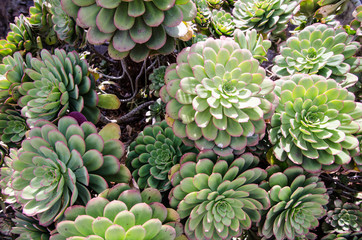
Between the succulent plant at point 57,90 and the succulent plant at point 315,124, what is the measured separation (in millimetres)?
713

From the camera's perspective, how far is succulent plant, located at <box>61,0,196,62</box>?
826 mm

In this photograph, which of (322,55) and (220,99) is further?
(322,55)

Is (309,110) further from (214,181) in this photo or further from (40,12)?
(40,12)

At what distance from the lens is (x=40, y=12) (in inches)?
48.1

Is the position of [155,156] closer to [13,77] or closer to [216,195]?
[216,195]

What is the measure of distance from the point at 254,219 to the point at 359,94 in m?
0.85

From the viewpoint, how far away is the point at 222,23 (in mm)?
1342

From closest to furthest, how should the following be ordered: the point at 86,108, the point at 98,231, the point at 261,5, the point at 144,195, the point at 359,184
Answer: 1. the point at 98,231
2. the point at 144,195
3. the point at 86,108
4. the point at 261,5
5. the point at 359,184

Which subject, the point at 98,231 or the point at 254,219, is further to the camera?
the point at 254,219

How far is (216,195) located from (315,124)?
425 millimetres

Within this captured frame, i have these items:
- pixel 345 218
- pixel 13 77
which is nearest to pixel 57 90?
pixel 13 77

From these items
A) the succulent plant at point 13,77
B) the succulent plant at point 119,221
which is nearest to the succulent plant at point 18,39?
the succulent plant at point 13,77

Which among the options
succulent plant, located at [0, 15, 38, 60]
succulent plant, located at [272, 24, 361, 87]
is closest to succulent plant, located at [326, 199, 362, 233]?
succulent plant, located at [272, 24, 361, 87]

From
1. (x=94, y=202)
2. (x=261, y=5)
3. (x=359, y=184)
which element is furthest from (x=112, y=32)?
(x=359, y=184)
